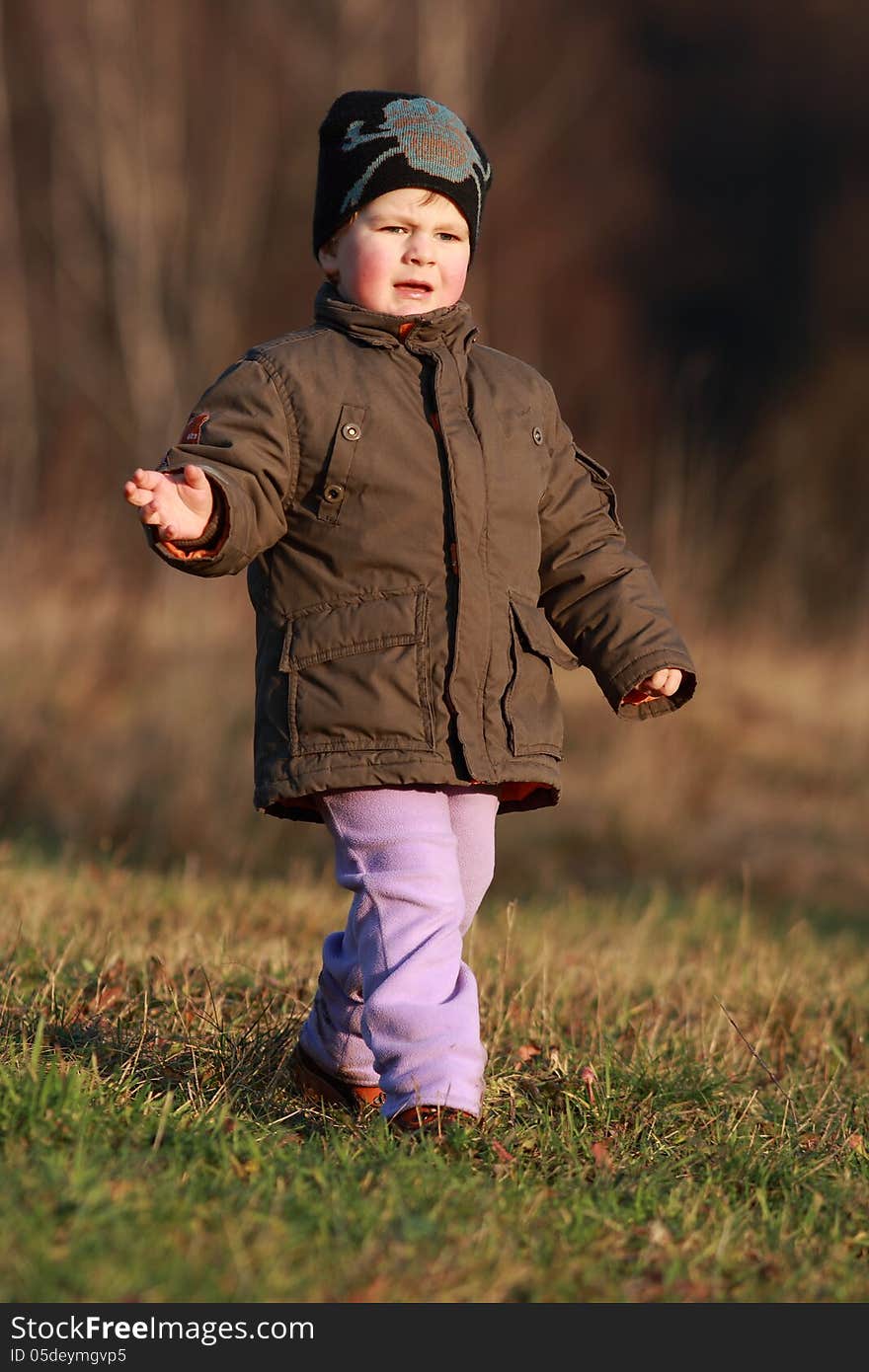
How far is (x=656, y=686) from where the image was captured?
3.52m

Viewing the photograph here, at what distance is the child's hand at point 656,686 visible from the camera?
11.5 feet

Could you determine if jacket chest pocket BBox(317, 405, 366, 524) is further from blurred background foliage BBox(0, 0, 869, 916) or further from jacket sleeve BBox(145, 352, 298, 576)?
blurred background foliage BBox(0, 0, 869, 916)

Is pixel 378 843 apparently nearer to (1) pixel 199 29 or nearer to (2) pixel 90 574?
(2) pixel 90 574

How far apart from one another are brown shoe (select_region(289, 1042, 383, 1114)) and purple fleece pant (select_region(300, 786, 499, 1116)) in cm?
13

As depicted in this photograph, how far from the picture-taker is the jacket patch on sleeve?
122 inches

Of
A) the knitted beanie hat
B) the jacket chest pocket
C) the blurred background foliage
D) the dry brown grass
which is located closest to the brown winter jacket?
the jacket chest pocket

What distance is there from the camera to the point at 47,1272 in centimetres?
215

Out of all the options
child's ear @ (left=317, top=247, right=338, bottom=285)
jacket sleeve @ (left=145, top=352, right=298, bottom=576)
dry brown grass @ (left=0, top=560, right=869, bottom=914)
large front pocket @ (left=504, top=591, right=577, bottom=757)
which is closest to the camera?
jacket sleeve @ (left=145, top=352, right=298, bottom=576)

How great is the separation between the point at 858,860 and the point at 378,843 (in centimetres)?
577

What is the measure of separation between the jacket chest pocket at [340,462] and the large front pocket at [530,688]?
38 cm

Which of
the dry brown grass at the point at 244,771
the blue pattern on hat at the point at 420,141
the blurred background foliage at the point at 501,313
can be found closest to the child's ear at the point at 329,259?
the blue pattern on hat at the point at 420,141

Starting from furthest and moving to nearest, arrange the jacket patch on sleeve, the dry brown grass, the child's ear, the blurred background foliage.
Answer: the blurred background foliage, the dry brown grass, the child's ear, the jacket patch on sleeve

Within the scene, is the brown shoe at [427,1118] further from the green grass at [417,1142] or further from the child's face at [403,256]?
the child's face at [403,256]

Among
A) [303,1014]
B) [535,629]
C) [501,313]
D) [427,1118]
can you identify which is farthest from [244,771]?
[501,313]
